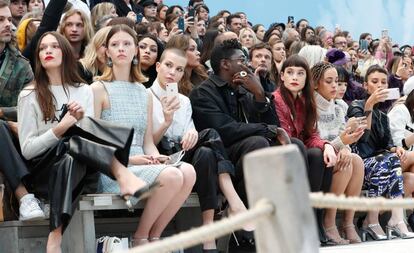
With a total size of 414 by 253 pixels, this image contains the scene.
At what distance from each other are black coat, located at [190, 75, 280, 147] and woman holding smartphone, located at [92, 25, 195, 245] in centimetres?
50

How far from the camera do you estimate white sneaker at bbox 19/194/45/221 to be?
4855 mm

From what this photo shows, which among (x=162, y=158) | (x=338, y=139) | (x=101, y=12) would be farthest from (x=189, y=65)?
(x=162, y=158)

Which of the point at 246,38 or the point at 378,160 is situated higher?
the point at 246,38

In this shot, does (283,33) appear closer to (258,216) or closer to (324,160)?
(324,160)

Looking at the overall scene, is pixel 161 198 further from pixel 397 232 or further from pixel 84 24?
pixel 397 232

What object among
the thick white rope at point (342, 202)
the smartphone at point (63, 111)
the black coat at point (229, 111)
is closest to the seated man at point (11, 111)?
the smartphone at point (63, 111)

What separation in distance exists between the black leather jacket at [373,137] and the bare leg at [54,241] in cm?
318

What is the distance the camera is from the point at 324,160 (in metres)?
6.24

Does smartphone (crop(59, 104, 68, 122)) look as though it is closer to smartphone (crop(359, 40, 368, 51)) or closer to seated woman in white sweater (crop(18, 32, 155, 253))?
seated woman in white sweater (crop(18, 32, 155, 253))

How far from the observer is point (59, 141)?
491cm

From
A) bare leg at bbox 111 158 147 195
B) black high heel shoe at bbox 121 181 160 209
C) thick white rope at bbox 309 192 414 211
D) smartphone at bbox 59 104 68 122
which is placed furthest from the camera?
smartphone at bbox 59 104 68 122

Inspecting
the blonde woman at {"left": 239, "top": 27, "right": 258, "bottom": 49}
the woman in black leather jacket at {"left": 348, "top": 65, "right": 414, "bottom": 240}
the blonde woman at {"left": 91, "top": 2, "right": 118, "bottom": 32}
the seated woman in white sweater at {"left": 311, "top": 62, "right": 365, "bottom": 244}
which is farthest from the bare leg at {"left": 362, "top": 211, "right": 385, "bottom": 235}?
the blonde woman at {"left": 239, "top": 27, "right": 258, "bottom": 49}

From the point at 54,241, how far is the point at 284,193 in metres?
2.77

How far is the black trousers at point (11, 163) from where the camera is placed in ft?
16.2
